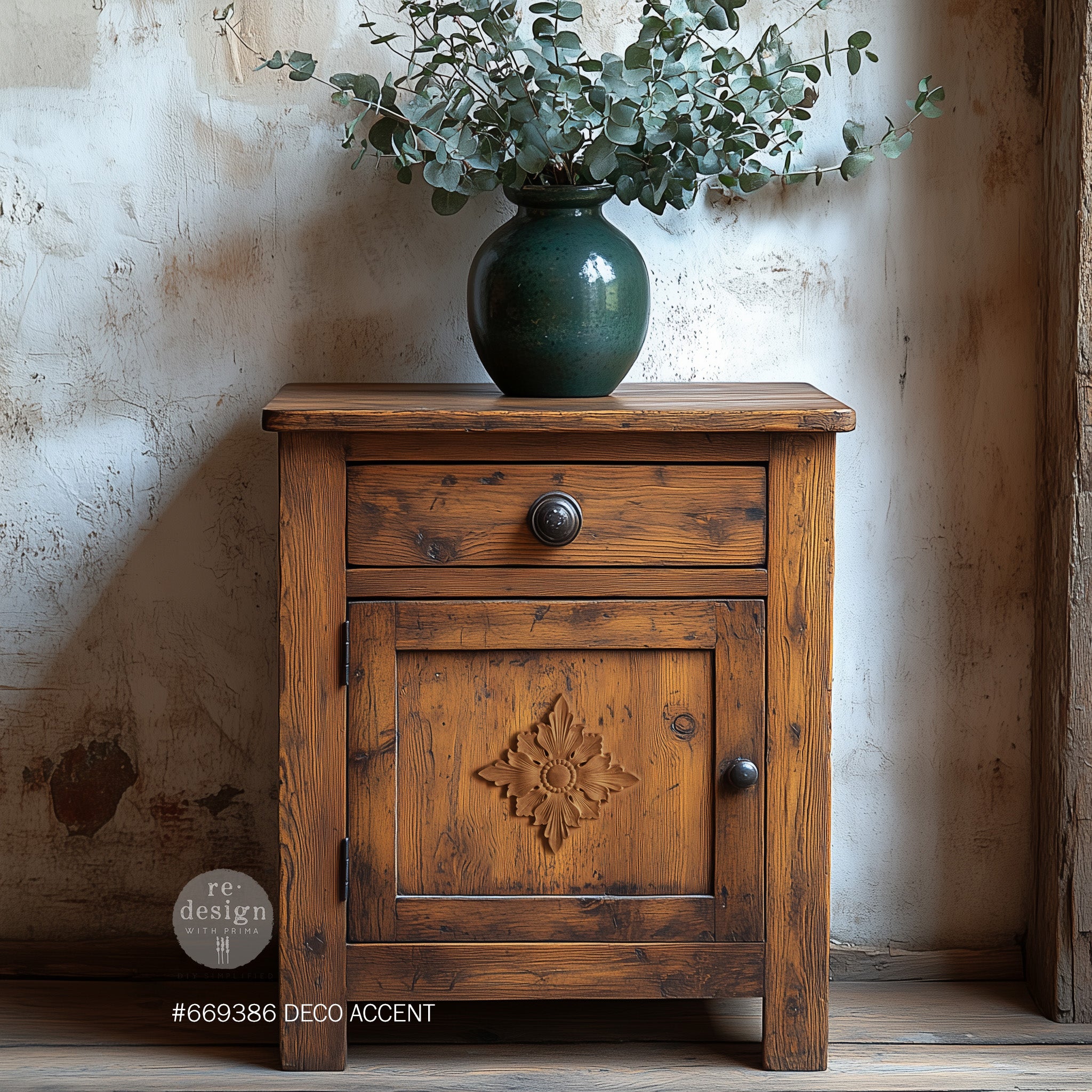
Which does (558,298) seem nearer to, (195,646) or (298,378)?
(298,378)

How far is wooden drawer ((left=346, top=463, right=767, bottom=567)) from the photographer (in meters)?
1.44

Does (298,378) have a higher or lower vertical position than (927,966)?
higher

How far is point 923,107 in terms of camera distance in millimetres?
1727

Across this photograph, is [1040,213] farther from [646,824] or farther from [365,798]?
[365,798]

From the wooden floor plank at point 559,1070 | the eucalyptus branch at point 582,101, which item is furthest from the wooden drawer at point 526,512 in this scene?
the wooden floor plank at point 559,1070

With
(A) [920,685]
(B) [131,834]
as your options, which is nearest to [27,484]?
(B) [131,834]

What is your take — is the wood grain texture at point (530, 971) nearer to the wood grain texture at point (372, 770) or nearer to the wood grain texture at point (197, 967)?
the wood grain texture at point (372, 770)

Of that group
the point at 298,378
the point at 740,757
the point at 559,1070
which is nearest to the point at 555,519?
the point at 740,757

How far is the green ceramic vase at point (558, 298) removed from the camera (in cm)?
153

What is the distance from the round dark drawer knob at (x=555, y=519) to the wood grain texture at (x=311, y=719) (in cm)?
24

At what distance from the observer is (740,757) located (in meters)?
1.49

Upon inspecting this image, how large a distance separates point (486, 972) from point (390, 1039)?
0.84ft

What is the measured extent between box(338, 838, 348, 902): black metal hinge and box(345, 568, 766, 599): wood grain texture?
32cm

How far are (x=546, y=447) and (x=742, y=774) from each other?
1.61 ft
